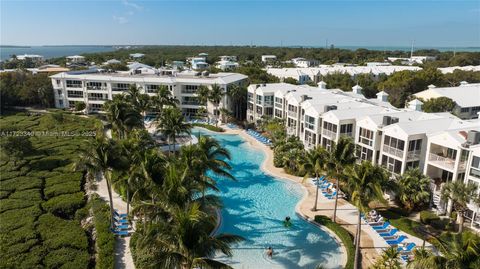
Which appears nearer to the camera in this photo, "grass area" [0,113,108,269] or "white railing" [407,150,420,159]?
"grass area" [0,113,108,269]

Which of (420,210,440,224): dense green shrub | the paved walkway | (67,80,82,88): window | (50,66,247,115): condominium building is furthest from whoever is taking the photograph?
(67,80,82,88): window

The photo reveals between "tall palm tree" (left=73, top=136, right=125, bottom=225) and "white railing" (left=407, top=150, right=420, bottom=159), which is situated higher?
"tall palm tree" (left=73, top=136, right=125, bottom=225)

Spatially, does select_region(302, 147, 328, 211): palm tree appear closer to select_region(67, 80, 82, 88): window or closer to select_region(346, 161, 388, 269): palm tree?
select_region(346, 161, 388, 269): palm tree

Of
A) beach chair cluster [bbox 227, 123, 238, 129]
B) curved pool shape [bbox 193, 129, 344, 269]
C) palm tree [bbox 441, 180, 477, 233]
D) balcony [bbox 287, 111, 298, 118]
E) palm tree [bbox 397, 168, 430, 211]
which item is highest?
balcony [bbox 287, 111, 298, 118]

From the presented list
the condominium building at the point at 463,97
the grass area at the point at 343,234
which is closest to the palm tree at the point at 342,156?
the grass area at the point at 343,234

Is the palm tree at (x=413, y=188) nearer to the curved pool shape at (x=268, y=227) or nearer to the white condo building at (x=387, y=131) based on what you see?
the white condo building at (x=387, y=131)

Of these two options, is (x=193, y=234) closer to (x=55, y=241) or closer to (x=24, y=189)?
(x=55, y=241)

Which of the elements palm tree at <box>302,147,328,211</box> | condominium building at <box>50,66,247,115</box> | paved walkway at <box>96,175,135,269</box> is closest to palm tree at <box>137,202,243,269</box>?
paved walkway at <box>96,175,135,269</box>

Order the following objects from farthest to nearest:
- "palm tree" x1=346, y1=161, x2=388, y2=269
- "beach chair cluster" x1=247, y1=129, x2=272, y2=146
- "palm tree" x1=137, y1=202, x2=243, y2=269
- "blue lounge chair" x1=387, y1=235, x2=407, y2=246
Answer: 1. "beach chair cluster" x1=247, y1=129, x2=272, y2=146
2. "blue lounge chair" x1=387, y1=235, x2=407, y2=246
3. "palm tree" x1=346, y1=161, x2=388, y2=269
4. "palm tree" x1=137, y1=202, x2=243, y2=269
